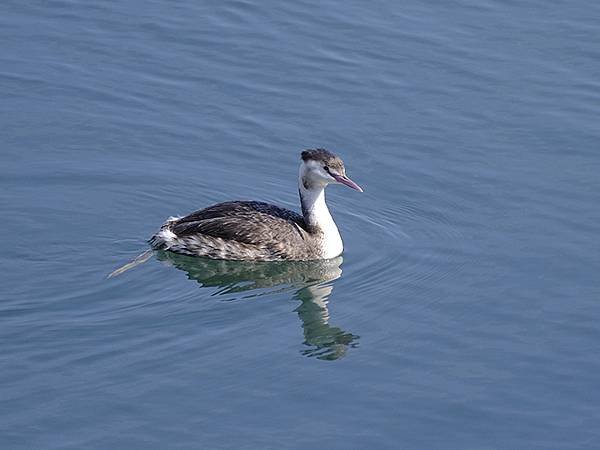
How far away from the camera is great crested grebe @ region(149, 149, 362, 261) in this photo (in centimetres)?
1628

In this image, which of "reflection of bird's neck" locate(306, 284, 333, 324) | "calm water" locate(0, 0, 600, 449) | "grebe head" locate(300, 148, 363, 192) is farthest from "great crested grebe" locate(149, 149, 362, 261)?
"reflection of bird's neck" locate(306, 284, 333, 324)

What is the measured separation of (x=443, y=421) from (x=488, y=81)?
28.4ft

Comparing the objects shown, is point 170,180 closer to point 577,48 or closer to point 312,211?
point 312,211

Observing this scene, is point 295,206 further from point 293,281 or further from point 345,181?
point 293,281

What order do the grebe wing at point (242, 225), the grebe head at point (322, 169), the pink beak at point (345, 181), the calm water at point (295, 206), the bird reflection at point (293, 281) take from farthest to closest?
the grebe wing at point (242, 225)
the grebe head at point (322, 169)
the pink beak at point (345, 181)
the bird reflection at point (293, 281)
the calm water at point (295, 206)

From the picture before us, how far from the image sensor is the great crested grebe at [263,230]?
1628cm

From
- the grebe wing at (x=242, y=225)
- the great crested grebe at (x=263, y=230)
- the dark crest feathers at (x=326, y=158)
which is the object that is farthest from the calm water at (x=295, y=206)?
the dark crest feathers at (x=326, y=158)

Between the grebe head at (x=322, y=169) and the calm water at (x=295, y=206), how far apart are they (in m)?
0.88

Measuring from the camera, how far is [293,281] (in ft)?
52.4

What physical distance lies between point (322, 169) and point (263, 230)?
93cm

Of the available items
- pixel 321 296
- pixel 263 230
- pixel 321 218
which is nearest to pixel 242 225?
pixel 263 230

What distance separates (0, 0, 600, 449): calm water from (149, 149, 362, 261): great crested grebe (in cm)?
21

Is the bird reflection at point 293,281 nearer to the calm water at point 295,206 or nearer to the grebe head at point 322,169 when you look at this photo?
the calm water at point 295,206

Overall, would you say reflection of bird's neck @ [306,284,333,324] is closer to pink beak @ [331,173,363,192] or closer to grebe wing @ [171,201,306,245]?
grebe wing @ [171,201,306,245]
